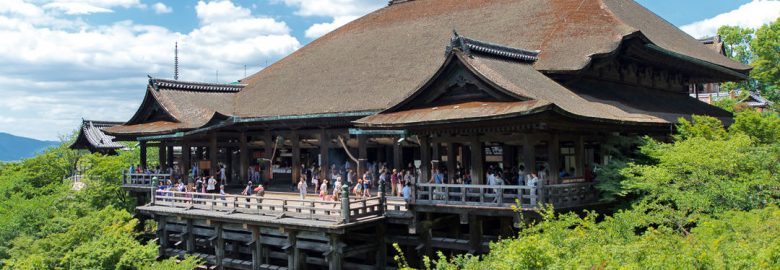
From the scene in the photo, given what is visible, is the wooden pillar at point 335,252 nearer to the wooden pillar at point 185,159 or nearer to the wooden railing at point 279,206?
the wooden railing at point 279,206

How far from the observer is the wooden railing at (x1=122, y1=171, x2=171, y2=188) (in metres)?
33.7

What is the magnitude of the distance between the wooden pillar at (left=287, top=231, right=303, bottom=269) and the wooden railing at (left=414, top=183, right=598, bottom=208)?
15.5 ft

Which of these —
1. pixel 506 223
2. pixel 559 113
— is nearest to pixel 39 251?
pixel 506 223

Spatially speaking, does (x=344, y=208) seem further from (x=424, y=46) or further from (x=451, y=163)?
(x=424, y=46)

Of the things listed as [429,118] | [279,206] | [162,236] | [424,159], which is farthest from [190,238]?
[429,118]

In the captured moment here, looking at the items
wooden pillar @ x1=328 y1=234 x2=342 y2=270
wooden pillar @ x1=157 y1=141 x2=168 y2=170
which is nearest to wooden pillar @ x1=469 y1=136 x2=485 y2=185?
wooden pillar @ x1=328 y1=234 x2=342 y2=270

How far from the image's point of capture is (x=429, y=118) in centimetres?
2088

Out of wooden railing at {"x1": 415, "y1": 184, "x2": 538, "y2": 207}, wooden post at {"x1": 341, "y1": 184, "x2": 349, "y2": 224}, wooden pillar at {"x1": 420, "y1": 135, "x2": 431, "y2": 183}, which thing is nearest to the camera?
wooden railing at {"x1": 415, "y1": 184, "x2": 538, "y2": 207}

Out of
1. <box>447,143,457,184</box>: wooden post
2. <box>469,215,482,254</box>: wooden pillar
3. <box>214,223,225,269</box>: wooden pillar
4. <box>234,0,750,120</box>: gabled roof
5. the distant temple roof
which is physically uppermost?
<box>234,0,750,120</box>: gabled roof

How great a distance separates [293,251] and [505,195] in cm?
798

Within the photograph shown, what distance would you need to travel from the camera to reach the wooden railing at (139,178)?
33747 mm

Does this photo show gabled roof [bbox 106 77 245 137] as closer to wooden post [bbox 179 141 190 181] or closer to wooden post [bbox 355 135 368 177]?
wooden post [bbox 179 141 190 181]

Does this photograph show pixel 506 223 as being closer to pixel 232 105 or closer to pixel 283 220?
pixel 283 220

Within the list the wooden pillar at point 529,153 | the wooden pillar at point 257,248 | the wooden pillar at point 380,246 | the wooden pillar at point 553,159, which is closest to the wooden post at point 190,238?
the wooden pillar at point 257,248
